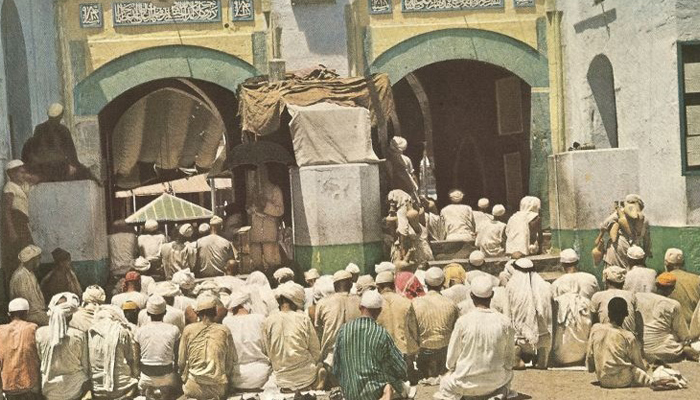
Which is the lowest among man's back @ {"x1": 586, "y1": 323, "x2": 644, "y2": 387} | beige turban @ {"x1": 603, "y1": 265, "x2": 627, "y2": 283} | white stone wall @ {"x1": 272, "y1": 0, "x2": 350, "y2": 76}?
man's back @ {"x1": 586, "y1": 323, "x2": 644, "y2": 387}

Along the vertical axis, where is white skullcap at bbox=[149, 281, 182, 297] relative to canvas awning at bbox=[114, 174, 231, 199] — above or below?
below

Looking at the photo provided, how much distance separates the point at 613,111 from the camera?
48.2ft

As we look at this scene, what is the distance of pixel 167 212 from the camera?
69.3 feet

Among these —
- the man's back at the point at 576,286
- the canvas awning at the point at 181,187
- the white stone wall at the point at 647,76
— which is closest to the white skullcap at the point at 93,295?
the man's back at the point at 576,286

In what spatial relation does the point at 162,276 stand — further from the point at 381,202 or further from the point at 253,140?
the point at 381,202

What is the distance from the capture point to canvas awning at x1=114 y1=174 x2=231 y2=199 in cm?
2446

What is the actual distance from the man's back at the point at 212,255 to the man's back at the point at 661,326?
5465 mm

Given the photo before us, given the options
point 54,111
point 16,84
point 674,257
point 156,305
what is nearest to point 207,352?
point 156,305

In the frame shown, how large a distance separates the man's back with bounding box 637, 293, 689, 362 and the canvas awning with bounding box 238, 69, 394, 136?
5184mm

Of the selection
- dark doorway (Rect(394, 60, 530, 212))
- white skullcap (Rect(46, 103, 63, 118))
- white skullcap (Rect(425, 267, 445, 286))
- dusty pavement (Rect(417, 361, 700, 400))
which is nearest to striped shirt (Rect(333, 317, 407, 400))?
dusty pavement (Rect(417, 361, 700, 400))

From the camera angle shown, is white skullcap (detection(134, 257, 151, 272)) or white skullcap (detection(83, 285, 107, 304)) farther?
white skullcap (detection(134, 257, 151, 272))

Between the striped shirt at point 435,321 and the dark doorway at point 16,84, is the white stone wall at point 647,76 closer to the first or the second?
the striped shirt at point 435,321

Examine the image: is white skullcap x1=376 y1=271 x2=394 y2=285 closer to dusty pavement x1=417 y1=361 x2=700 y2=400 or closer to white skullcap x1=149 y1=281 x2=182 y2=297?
dusty pavement x1=417 y1=361 x2=700 y2=400

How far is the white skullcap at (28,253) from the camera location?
10680 millimetres
